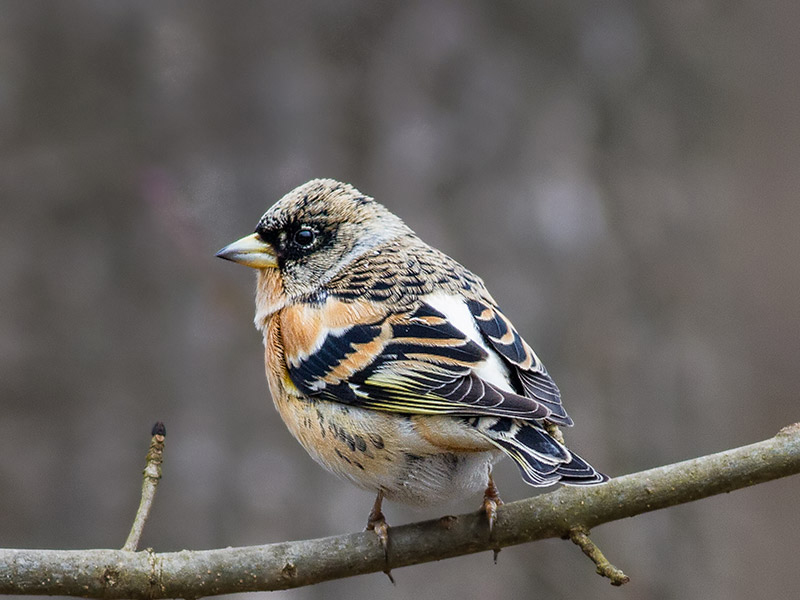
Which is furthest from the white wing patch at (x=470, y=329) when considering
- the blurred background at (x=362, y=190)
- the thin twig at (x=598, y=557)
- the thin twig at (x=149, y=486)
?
the blurred background at (x=362, y=190)

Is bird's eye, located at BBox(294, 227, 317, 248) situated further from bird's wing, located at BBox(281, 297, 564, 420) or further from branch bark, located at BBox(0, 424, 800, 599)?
branch bark, located at BBox(0, 424, 800, 599)

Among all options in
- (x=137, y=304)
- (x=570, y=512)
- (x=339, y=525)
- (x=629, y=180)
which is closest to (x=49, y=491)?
(x=137, y=304)

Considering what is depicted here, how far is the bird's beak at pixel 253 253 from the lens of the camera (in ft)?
12.5

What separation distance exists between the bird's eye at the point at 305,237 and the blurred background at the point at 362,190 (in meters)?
1.01

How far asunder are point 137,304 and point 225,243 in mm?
523

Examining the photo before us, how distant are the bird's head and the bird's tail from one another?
3.82 ft

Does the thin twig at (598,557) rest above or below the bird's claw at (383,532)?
above

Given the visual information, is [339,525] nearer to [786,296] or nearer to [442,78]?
[442,78]

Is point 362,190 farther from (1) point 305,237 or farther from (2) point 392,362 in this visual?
(2) point 392,362

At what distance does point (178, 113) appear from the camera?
189 inches

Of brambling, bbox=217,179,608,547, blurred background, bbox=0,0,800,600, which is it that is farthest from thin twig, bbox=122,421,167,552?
blurred background, bbox=0,0,800,600

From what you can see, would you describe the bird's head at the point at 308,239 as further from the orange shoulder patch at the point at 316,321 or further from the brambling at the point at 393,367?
the orange shoulder patch at the point at 316,321

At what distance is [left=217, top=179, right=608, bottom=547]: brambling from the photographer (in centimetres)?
299

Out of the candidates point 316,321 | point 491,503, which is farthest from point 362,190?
point 491,503
